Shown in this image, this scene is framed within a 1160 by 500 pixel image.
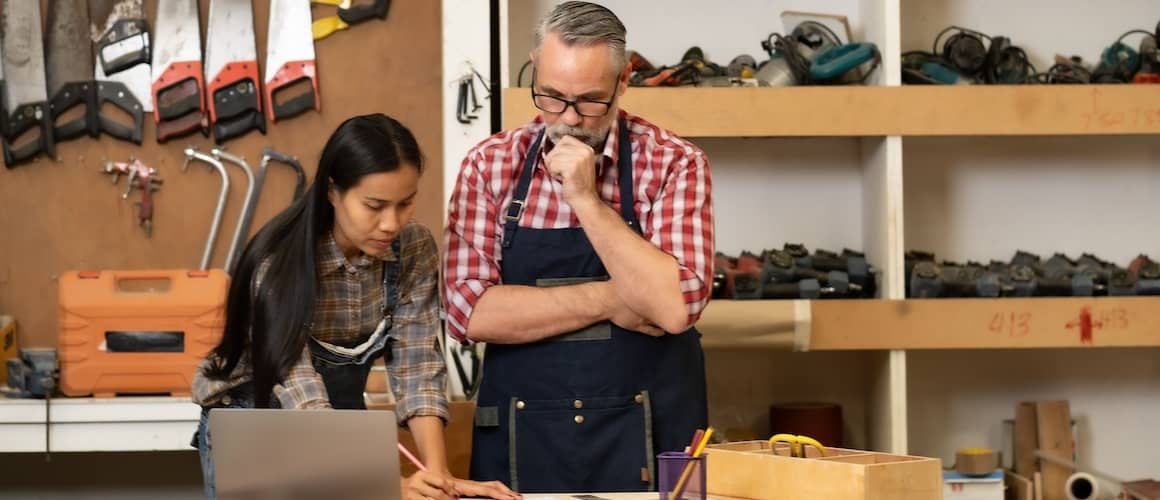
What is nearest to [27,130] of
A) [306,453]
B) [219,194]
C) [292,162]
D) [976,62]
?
[219,194]

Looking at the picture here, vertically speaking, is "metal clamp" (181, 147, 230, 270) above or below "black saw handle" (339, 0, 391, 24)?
below

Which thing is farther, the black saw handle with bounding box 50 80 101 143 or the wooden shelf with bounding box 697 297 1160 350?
the black saw handle with bounding box 50 80 101 143

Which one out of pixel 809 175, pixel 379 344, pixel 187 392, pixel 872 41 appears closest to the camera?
pixel 379 344

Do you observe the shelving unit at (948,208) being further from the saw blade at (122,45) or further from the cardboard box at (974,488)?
the saw blade at (122,45)

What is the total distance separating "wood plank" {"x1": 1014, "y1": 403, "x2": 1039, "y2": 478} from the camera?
4.07m

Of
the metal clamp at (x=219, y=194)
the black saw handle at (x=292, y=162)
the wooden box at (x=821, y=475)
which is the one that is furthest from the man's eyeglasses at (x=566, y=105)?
the metal clamp at (x=219, y=194)

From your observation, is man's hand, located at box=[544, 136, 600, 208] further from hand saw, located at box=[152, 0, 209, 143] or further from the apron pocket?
hand saw, located at box=[152, 0, 209, 143]

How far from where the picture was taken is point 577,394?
2.21 metres

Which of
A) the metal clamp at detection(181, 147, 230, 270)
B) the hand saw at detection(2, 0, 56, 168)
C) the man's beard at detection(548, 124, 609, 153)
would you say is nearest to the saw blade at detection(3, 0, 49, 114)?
the hand saw at detection(2, 0, 56, 168)

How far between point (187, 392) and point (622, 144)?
1866mm

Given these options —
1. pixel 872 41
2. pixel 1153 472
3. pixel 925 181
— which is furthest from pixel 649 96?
pixel 1153 472

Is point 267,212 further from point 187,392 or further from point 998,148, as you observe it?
point 998,148

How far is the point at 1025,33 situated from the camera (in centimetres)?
421

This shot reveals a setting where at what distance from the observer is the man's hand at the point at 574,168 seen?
2156 mm
